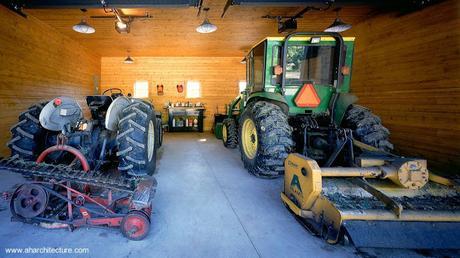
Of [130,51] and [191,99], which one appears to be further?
[191,99]

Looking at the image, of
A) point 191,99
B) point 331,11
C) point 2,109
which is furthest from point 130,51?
point 331,11

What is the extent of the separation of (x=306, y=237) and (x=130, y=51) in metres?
8.60

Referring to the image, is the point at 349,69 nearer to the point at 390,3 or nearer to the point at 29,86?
the point at 390,3

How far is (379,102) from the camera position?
4.89 metres

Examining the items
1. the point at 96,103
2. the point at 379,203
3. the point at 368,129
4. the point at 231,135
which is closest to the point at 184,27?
the point at 231,135

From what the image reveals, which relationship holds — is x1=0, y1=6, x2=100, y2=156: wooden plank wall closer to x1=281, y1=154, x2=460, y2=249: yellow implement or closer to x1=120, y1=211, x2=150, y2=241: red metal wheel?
x1=120, y1=211, x2=150, y2=241: red metal wheel

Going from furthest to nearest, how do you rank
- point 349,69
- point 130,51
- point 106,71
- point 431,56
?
1. point 106,71
2. point 130,51
3. point 431,56
4. point 349,69

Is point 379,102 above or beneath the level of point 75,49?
beneath

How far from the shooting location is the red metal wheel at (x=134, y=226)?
161 centimetres

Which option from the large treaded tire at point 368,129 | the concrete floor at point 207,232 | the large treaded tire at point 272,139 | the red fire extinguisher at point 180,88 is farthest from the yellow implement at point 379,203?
the red fire extinguisher at point 180,88

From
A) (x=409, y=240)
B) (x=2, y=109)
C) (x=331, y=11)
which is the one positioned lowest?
(x=409, y=240)

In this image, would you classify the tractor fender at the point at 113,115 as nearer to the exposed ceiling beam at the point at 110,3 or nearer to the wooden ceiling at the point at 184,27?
the exposed ceiling beam at the point at 110,3

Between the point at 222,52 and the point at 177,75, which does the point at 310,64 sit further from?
the point at 177,75

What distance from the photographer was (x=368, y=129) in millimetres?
2594
